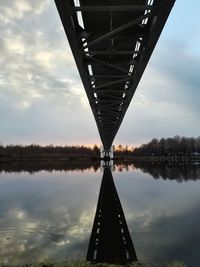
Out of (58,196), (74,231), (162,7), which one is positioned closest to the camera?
(162,7)

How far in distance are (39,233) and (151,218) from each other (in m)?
4.61

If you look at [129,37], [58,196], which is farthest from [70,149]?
[129,37]

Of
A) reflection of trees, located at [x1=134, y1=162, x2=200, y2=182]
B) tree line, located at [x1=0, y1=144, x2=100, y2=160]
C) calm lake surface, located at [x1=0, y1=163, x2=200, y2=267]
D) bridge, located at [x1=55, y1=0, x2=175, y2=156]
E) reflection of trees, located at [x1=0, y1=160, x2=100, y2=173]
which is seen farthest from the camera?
tree line, located at [x1=0, y1=144, x2=100, y2=160]

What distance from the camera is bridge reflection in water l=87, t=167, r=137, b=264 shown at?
734cm

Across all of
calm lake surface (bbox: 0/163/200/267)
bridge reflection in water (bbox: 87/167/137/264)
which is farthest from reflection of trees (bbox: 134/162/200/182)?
bridge reflection in water (bbox: 87/167/137/264)

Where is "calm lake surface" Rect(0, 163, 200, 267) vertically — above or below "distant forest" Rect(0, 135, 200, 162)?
below

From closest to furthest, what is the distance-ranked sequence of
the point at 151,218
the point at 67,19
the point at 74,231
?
the point at 67,19
the point at 74,231
the point at 151,218

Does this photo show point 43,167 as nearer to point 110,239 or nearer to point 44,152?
point 110,239

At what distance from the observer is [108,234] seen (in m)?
9.88

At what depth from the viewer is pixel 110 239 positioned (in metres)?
9.24

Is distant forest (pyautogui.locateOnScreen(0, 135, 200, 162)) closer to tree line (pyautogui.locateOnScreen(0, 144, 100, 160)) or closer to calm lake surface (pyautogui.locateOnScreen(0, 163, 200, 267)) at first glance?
tree line (pyautogui.locateOnScreen(0, 144, 100, 160))

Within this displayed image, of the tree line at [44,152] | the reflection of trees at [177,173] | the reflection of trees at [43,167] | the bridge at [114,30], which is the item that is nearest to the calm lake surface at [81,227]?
the bridge at [114,30]

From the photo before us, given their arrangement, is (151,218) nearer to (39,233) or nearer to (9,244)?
(39,233)

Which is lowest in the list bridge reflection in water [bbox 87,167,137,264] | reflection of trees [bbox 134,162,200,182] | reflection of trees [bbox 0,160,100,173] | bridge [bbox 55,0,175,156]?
bridge reflection in water [bbox 87,167,137,264]
